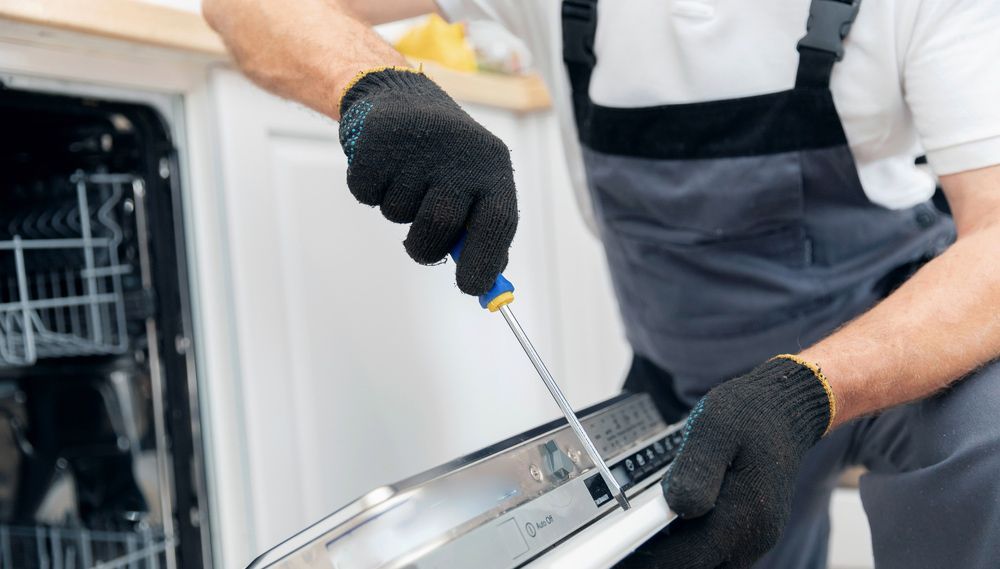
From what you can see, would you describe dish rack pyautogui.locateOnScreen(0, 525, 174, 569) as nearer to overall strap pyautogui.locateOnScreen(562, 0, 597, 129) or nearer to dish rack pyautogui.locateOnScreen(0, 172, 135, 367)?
dish rack pyautogui.locateOnScreen(0, 172, 135, 367)

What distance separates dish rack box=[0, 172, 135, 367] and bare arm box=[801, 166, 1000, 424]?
0.73 metres

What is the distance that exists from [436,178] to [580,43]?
1.22 ft

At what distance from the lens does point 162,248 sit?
917mm

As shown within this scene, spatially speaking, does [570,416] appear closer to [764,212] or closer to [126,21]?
[764,212]

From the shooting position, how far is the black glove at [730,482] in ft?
1.77

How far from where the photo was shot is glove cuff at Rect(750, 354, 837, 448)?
59cm

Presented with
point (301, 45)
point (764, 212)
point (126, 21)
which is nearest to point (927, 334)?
point (764, 212)

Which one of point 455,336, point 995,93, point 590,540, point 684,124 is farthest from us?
point 455,336

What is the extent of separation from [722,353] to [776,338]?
0.06 metres

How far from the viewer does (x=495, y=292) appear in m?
0.60

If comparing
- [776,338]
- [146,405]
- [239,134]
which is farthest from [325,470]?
[776,338]

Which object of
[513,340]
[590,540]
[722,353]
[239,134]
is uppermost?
[239,134]

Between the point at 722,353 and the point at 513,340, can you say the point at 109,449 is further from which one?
the point at 722,353

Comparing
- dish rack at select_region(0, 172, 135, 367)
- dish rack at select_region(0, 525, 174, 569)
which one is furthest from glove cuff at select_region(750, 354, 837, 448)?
dish rack at select_region(0, 525, 174, 569)
